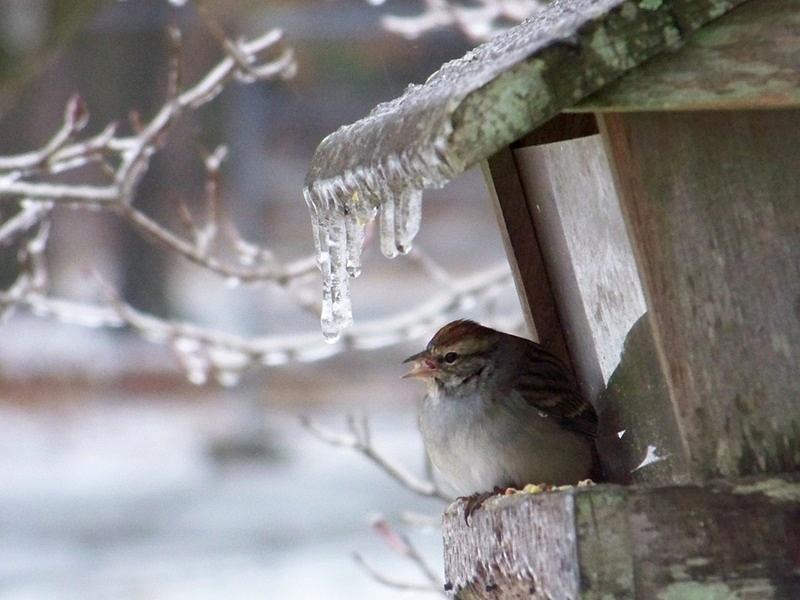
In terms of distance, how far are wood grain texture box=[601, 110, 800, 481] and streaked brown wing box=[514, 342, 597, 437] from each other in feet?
1.97

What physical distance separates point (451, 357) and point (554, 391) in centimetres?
42

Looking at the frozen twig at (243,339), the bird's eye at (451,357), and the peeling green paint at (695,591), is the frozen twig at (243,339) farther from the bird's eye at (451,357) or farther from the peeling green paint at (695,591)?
the peeling green paint at (695,591)

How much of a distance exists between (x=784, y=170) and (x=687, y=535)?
1.77ft

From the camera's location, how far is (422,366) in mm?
3148

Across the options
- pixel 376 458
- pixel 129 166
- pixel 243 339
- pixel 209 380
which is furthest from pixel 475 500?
pixel 209 380

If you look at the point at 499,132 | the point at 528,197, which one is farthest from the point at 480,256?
the point at 499,132

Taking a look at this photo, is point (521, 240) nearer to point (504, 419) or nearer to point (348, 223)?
point (504, 419)

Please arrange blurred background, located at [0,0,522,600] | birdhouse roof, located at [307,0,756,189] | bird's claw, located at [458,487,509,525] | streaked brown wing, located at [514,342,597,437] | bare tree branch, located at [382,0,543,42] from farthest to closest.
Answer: blurred background, located at [0,0,522,600], bare tree branch, located at [382,0,543,42], streaked brown wing, located at [514,342,597,437], bird's claw, located at [458,487,509,525], birdhouse roof, located at [307,0,756,189]

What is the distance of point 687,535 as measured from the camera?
1971 millimetres

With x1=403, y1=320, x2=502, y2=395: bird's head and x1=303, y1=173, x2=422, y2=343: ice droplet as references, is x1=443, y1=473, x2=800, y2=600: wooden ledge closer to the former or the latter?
x1=303, y1=173, x2=422, y2=343: ice droplet

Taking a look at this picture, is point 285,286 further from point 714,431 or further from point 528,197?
point 714,431

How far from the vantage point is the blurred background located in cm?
1077

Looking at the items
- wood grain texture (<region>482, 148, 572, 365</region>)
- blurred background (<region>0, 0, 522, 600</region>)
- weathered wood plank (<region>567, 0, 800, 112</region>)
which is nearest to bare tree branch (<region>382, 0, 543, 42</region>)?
wood grain texture (<region>482, 148, 572, 365</region>)

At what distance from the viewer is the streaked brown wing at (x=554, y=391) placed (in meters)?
2.67
